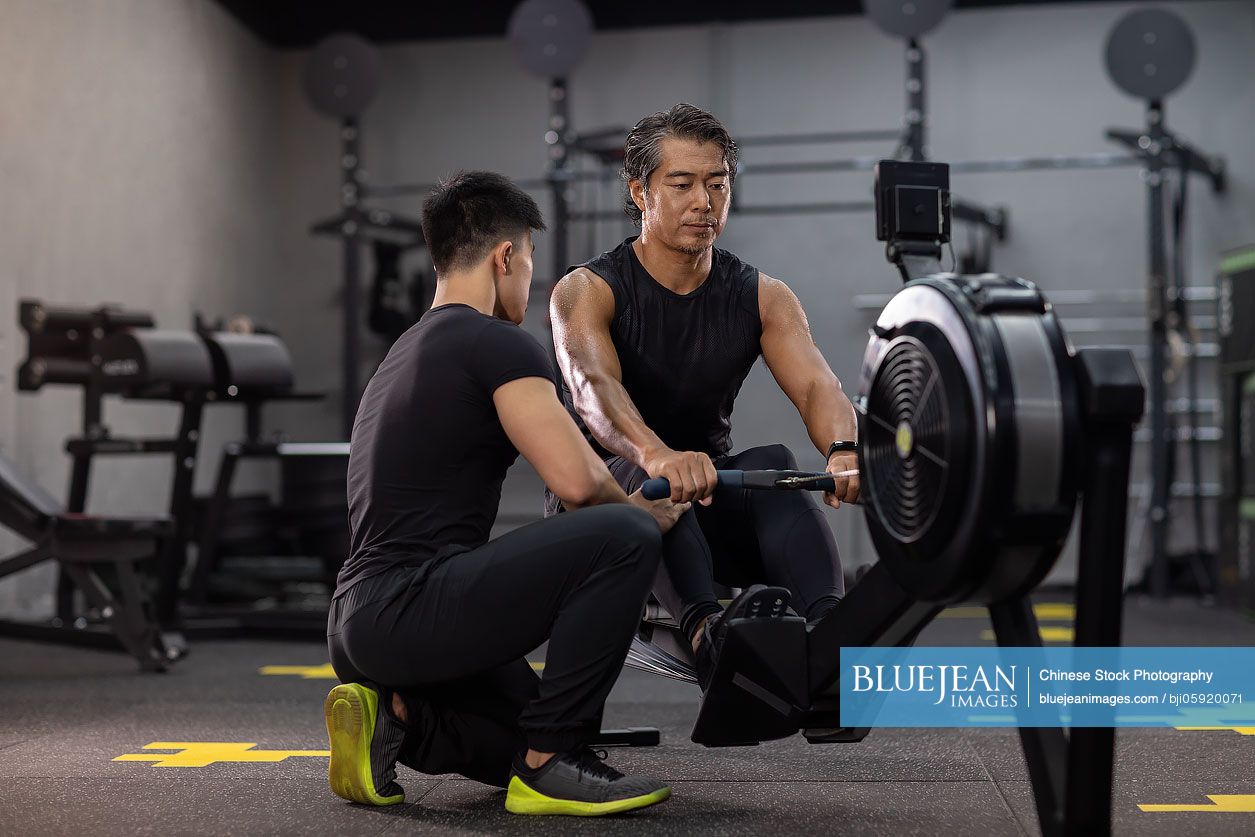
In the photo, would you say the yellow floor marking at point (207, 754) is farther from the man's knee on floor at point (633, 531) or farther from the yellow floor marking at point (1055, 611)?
the yellow floor marking at point (1055, 611)

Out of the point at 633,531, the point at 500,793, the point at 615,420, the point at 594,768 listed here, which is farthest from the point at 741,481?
the point at 500,793

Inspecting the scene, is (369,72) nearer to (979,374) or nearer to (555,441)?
(555,441)

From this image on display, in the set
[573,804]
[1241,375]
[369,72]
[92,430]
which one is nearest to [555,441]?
[573,804]

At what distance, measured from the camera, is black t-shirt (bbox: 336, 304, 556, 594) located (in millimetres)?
2182

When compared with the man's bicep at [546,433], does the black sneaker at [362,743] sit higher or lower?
lower

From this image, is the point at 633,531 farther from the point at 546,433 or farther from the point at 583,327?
the point at 583,327

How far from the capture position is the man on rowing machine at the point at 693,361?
2422 mm

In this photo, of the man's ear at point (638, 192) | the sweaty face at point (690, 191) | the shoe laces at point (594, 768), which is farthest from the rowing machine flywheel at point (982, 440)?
the man's ear at point (638, 192)

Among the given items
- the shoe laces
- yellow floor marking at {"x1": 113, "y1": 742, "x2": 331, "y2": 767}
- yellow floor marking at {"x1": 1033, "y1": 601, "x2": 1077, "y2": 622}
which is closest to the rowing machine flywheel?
the shoe laces

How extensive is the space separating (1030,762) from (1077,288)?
5.85 metres

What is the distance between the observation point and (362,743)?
87.7 inches

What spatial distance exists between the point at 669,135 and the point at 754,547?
0.85 meters

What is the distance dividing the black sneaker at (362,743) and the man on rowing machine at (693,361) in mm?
570

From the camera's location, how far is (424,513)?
7.28 feet
